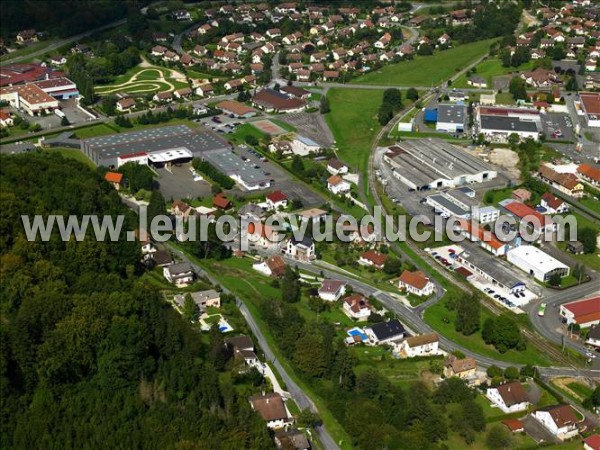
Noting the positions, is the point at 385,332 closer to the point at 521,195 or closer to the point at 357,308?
the point at 357,308

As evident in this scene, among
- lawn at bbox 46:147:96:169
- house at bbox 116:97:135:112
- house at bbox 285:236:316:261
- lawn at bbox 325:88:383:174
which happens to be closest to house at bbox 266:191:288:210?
house at bbox 285:236:316:261

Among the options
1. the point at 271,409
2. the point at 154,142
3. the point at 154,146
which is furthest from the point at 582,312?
the point at 154,142

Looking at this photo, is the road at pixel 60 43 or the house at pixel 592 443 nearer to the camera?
the house at pixel 592 443

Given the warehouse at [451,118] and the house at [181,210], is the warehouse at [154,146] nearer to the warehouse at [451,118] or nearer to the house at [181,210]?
the house at [181,210]

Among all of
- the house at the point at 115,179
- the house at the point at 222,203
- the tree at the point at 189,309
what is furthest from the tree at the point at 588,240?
the house at the point at 115,179

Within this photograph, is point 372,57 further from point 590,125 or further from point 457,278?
point 457,278
